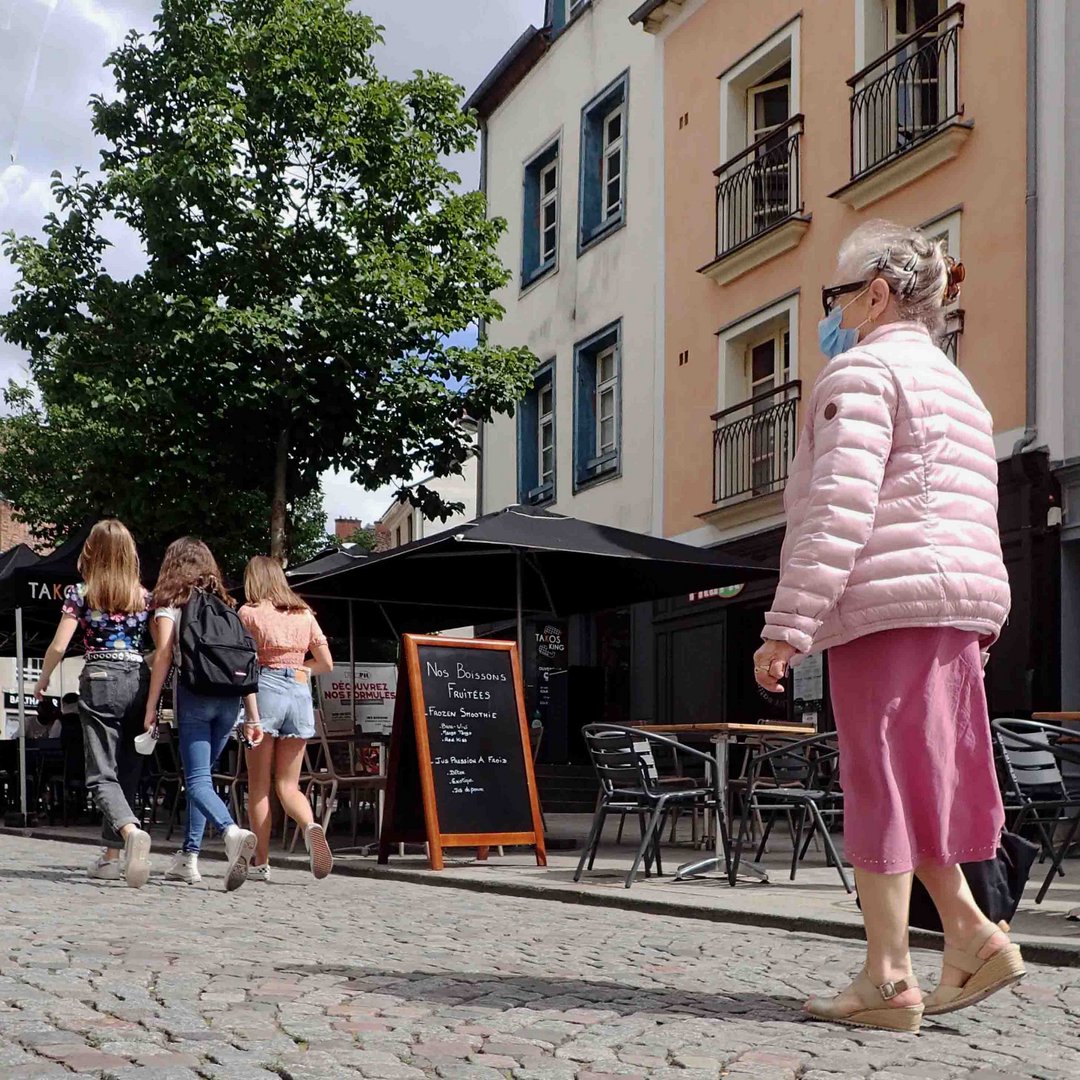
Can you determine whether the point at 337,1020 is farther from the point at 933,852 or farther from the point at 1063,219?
the point at 1063,219

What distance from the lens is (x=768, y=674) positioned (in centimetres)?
447

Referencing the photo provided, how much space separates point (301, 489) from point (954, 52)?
33.2ft

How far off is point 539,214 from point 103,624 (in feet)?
58.4

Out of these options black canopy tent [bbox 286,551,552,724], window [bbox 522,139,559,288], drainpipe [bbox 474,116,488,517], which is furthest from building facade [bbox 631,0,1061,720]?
drainpipe [bbox 474,116,488,517]

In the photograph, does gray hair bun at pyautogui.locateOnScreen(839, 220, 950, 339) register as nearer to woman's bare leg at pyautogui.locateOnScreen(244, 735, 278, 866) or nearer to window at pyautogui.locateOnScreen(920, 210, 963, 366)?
woman's bare leg at pyautogui.locateOnScreen(244, 735, 278, 866)

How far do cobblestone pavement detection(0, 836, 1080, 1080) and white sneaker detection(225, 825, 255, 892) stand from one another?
0.62 meters

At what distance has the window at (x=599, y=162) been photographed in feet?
78.4

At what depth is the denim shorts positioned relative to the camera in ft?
31.8

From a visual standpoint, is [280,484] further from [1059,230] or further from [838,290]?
[838,290]

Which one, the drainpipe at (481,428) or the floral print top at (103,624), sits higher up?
the drainpipe at (481,428)

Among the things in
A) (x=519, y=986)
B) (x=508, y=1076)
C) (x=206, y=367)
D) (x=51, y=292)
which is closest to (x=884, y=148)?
(x=206, y=367)

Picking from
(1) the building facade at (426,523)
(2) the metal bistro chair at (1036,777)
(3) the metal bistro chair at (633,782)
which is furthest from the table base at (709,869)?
(1) the building facade at (426,523)

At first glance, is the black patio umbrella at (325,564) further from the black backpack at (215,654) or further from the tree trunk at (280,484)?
the tree trunk at (280,484)

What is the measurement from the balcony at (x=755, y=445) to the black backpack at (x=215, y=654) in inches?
376
